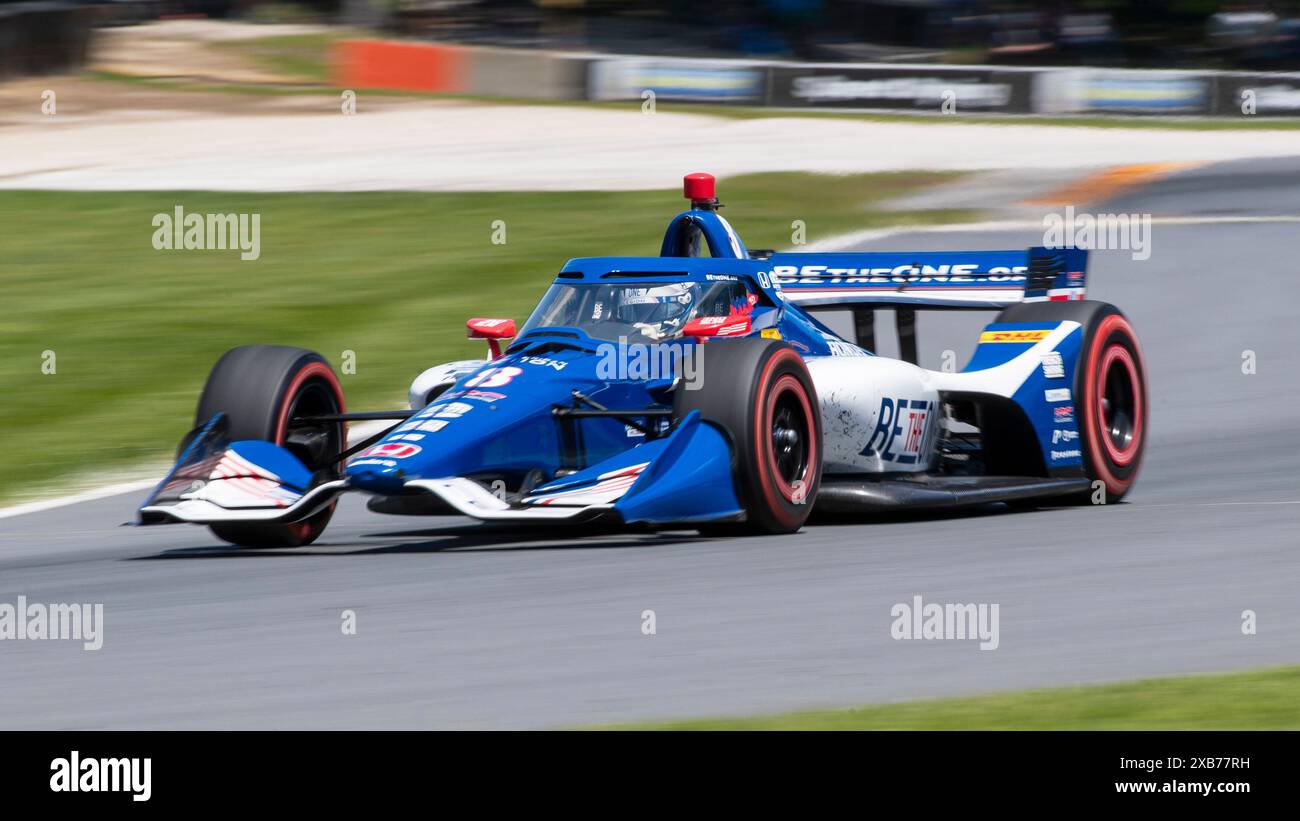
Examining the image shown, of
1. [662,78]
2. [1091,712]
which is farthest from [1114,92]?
[1091,712]

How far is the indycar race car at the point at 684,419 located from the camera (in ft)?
28.4

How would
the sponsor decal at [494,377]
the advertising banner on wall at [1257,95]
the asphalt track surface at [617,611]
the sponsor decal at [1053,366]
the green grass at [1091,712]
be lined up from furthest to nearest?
the advertising banner on wall at [1257,95] → the sponsor decal at [1053,366] → the sponsor decal at [494,377] → the asphalt track surface at [617,611] → the green grass at [1091,712]

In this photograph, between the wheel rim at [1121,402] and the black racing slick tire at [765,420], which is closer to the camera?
the black racing slick tire at [765,420]

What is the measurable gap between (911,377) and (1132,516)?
131cm

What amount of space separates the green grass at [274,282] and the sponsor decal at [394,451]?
13.7 ft

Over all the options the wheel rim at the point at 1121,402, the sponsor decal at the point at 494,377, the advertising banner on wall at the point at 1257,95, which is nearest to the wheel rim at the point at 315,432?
the sponsor decal at the point at 494,377

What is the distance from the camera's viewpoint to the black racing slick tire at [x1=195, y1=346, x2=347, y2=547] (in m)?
9.32

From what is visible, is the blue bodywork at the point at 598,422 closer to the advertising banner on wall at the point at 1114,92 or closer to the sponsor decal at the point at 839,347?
the sponsor decal at the point at 839,347

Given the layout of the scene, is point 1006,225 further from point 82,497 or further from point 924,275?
point 82,497

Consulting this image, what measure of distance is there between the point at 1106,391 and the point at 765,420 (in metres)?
3.32

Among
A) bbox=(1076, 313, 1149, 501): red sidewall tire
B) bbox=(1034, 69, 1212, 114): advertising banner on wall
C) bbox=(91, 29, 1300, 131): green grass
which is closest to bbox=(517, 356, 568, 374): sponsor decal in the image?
bbox=(1076, 313, 1149, 501): red sidewall tire

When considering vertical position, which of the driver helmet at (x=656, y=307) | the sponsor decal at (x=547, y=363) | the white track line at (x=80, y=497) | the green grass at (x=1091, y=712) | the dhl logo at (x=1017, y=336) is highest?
the driver helmet at (x=656, y=307)

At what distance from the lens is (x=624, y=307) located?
376 inches

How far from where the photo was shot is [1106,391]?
37.3 ft
